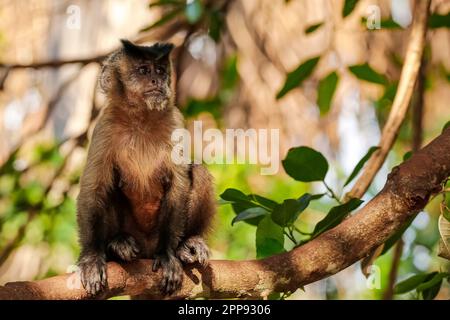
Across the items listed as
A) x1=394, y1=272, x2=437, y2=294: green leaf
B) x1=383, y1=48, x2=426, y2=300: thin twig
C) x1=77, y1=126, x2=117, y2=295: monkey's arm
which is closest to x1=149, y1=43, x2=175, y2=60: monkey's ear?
x1=77, y1=126, x2=117, y2=295: monkey's arm

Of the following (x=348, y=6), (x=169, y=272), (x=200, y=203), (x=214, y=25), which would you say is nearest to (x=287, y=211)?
(x=169, y=272)

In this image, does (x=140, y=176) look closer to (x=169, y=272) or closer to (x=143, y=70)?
(x=143, y=70)

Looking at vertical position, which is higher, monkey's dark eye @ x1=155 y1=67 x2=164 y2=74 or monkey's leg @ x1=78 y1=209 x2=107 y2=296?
monkey's dark eye @ x1=155 y1=67 x2=164 y2=74

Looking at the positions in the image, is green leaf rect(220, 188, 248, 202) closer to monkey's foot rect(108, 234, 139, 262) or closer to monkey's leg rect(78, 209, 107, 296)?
monkey's foot rect(108, 234, 139, 262)

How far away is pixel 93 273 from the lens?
385 centimetres

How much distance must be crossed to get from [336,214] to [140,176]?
4.76 feet

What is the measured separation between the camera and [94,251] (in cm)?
430

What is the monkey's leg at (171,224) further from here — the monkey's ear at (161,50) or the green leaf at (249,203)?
the monkey's ear at (161,50)

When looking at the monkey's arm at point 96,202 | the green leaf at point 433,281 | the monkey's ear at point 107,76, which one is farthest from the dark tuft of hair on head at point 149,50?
the green leaf at point 433,281

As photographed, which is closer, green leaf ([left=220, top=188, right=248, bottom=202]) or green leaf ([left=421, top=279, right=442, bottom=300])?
green leaf ([left=220, top=188, right=248, bottom=202])

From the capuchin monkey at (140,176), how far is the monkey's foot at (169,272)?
10.5 inches

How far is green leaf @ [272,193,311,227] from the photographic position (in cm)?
374
